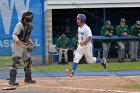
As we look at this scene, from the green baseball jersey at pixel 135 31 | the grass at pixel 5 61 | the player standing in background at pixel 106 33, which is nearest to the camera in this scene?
the grass at pixel 5 61

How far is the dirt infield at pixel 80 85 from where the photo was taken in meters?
10.3

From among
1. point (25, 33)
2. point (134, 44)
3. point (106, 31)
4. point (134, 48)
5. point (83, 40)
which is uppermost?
point (25, 33)

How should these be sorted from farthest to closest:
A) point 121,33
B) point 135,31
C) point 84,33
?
point 135,31 → point 121,33 → point 84,33

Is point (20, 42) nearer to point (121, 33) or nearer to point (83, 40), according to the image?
point (83, 40)

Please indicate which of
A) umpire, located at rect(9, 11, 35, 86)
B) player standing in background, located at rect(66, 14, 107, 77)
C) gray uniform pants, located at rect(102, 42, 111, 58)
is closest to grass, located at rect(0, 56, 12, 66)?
gray uniform pants, located at rect(102, 42, 111, 58)

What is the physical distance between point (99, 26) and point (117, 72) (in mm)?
9583

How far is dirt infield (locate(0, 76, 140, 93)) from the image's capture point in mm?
10305

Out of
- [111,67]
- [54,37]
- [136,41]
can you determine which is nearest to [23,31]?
[111,67]

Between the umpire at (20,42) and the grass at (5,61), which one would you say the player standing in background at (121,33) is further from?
the umpire at (20,42)

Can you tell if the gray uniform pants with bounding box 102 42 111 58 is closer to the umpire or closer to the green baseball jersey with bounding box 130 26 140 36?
the green baseball jersey with bounding box 130 26 140 36

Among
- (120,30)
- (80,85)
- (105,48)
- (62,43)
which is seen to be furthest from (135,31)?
(80,85)

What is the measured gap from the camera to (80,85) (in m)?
11.3

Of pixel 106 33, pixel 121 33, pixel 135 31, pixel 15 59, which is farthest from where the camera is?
pixel 135 31

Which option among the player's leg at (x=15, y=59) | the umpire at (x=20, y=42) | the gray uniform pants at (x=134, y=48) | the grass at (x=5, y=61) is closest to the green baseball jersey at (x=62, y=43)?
the grass at (x=5, y=61)
